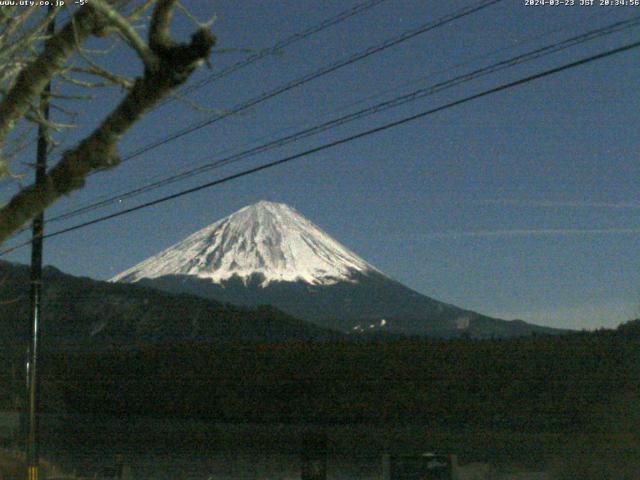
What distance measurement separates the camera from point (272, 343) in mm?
31719

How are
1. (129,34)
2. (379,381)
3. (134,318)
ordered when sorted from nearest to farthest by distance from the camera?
(129,34) < (379,381) < (134,318)

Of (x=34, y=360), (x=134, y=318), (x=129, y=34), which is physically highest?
(x=129, y=34)

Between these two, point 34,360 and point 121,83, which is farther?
point 34,360

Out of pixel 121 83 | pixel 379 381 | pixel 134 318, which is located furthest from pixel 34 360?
pixel 134 318

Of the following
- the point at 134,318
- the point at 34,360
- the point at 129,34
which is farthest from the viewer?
the point at 134,318

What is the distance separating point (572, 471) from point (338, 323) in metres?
34.0

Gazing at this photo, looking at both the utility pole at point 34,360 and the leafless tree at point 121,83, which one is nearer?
the leafless tree at point 121,83

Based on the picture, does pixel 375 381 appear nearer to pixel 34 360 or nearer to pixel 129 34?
pixel 34 360

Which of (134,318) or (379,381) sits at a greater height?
(134,318)

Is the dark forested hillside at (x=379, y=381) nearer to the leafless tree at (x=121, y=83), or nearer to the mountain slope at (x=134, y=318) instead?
the mountain slope at (x=134, y=318)

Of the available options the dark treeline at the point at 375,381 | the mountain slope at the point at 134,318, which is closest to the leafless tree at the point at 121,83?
the dark treeline at the point at 375,381

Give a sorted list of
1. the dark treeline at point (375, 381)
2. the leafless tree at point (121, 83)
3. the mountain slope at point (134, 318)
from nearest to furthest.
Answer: the leafless tree at point (121, 83) → the dark treeline at point (375, 381) → the mountain slope at point (134, 318)

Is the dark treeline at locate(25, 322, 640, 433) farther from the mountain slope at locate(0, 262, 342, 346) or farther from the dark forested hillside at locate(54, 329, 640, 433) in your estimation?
the mountain slope at locate(0, 262, 342, 346)

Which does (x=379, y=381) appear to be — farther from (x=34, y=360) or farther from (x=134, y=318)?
(x=134, y=318)
